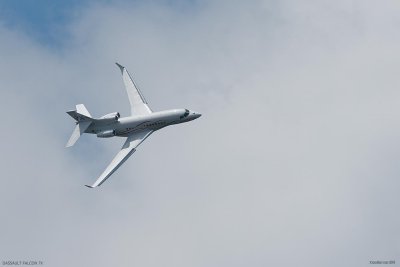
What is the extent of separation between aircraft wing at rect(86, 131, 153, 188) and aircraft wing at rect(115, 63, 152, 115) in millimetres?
6566

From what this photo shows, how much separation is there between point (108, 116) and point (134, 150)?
10118 mm

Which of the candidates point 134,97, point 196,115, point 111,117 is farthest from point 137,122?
point 196,115

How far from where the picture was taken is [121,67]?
162125 millimetres

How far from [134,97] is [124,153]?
1675 centimetres

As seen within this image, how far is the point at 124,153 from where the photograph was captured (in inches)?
5787

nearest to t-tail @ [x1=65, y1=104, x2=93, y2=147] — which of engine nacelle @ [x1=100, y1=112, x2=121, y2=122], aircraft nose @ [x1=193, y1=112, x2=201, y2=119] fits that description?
engine nacelle @ [x1=100, y1=112, x2=121, y2=122]

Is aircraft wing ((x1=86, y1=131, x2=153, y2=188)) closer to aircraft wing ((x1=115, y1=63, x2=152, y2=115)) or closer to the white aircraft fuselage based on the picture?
the white aircraft fuselage

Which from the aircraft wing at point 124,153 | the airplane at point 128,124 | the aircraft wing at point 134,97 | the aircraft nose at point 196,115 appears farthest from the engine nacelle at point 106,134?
the aircraft nose at point 196,115

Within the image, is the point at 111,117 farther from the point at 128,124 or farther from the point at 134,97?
the point at 134,97

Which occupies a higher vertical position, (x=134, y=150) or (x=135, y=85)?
(x=135, y=85)

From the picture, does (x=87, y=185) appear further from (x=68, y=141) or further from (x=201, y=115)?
(x=201, y=115)

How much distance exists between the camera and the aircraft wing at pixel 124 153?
141250mm

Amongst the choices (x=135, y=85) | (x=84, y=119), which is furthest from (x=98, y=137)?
(x=135, y=85)

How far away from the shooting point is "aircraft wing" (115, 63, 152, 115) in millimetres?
155375
